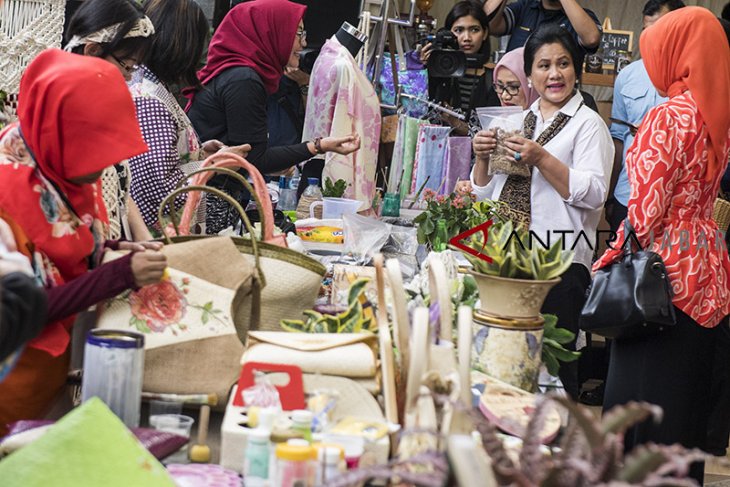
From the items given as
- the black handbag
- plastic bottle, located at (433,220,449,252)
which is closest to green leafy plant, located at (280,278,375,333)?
the black handbag

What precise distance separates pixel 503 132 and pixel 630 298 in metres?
1.05

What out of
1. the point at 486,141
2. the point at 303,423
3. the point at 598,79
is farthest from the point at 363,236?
the point at 598,79

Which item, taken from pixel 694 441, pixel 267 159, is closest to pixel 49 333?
pixel 694 441

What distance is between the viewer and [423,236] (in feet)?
12.8

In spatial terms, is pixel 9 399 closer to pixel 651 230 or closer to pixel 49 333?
pixel 49 333

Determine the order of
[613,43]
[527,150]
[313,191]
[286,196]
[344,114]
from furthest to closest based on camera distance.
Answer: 1. [613,43]
2. [286,196]
3. [344,114]
4. [313,191]
5. [527,150]

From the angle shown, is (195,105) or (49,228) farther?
(195,105)

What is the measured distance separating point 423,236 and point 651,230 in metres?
1.06

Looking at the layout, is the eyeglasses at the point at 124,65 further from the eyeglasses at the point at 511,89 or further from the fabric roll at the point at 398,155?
the fabric roll at the point at 398,155

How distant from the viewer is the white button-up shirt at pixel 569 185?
384 cm

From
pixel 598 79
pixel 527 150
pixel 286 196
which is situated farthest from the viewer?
pixel 598 79

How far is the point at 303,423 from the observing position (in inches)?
63.0

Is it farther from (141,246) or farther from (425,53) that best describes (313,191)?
(141,246)

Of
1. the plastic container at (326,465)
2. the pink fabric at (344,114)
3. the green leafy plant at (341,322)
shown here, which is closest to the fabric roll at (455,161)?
the pink fabric at (344,114)
